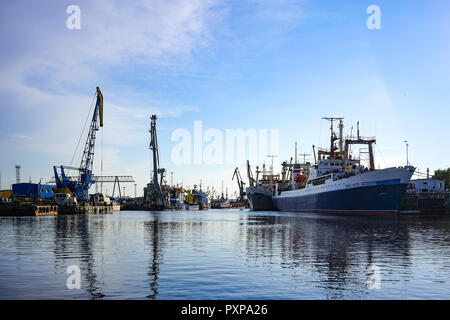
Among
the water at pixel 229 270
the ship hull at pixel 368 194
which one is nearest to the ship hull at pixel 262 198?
the ship hull at pixel 368 194

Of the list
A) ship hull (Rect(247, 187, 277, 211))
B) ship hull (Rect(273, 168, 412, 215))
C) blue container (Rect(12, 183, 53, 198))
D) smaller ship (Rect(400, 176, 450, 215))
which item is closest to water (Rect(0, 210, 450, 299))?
Answer: ship hull (Rect(273, 168, 412, 215))

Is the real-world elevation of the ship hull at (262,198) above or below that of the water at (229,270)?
below

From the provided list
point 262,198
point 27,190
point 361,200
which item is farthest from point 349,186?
point 27,190

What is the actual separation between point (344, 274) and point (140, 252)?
15.0 meters

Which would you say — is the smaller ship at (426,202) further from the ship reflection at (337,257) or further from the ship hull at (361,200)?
the ship reflection at (337,257)

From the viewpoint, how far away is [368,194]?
90.1m

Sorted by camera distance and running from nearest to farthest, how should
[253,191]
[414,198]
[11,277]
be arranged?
[11,277], [414,198], [253,191]

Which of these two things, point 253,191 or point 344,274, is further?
point 253,191

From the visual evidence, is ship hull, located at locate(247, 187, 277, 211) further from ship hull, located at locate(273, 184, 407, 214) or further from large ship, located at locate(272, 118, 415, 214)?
ship hull, located at locate(273, 184, 407, 214)

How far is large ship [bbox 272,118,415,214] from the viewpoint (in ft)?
283

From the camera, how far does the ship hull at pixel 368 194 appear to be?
281ft

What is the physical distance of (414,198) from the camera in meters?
116

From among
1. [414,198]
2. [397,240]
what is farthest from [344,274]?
[414,198]
